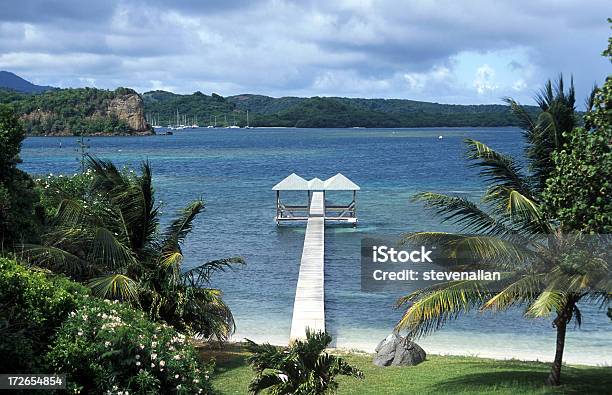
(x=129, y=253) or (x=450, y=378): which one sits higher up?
(x=129, y=253)

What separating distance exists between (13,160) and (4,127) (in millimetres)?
592

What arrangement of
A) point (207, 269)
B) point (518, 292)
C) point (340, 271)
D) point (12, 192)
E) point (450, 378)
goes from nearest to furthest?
point (518, 292) → point (450, 378) → point (12, 192) → point (207, 269) → point (340, 271)

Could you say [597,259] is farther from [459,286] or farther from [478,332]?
[478,332]

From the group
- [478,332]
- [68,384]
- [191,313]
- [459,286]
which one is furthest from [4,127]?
[478,332]

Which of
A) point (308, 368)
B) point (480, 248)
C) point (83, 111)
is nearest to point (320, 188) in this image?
point (480, 248)

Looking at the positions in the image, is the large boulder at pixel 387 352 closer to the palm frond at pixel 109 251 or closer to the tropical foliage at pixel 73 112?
the palm frond at pixel 109 251

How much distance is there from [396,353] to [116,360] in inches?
275

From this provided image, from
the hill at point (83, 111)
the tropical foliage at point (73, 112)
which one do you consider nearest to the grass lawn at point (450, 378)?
the hill at point (83, 111)

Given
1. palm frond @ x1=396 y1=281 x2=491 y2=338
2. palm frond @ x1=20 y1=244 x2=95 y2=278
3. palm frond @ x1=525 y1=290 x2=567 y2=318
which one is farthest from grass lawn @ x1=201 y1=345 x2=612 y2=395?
palm frond @ x1=20 y1=244 x2=95 y2=278

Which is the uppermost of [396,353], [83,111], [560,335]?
[83,111]

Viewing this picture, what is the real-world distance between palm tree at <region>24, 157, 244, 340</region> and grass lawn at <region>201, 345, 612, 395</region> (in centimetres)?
122

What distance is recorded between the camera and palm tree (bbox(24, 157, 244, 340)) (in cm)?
1235

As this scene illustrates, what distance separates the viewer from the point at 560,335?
427 inches

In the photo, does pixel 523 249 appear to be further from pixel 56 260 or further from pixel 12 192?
pixel 12 192
